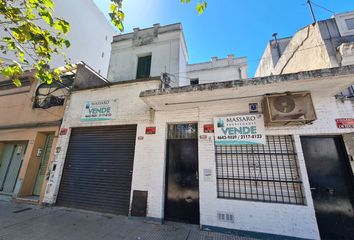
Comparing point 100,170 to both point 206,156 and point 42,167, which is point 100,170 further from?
point 206,156

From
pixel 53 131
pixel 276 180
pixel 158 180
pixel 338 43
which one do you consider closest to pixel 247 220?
pixel 276 180

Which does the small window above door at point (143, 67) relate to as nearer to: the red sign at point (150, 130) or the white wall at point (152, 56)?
the white wall at point (152, 56)

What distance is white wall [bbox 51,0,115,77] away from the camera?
12.9m

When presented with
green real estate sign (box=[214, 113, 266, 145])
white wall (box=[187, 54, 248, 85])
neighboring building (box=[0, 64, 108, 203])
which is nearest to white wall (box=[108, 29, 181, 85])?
neighboring building (box=[0, 64, 108, 203])

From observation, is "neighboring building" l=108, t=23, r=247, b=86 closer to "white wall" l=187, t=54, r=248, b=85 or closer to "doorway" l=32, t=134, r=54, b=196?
"white wall" l=187, t=54, r=248, b=85

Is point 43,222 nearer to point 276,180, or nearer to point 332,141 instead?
point 276,180

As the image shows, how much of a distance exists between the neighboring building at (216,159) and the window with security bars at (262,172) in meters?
0.02

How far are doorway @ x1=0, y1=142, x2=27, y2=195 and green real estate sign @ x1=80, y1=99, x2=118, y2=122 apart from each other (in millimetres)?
3832

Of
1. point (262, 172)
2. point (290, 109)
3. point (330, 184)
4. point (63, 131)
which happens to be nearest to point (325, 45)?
point (290, 109)

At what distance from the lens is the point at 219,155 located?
4.77 meters

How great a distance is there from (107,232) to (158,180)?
5.79ft

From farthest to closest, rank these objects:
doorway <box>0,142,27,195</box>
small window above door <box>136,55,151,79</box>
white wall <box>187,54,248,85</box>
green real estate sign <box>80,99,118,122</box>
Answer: white wall <box>187,54,248,85</box>, small window above door <box>136,55,151,79</box>, doorway <box>0,142,27,195</box>, green real estate sign <box>80,99,118,122</box>

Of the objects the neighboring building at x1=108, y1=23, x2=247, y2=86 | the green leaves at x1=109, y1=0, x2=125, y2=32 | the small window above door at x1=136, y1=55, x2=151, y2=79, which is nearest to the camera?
the green leaves at x1=109, y1=0, x2=125, y2=32

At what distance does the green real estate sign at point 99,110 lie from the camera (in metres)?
6.10
